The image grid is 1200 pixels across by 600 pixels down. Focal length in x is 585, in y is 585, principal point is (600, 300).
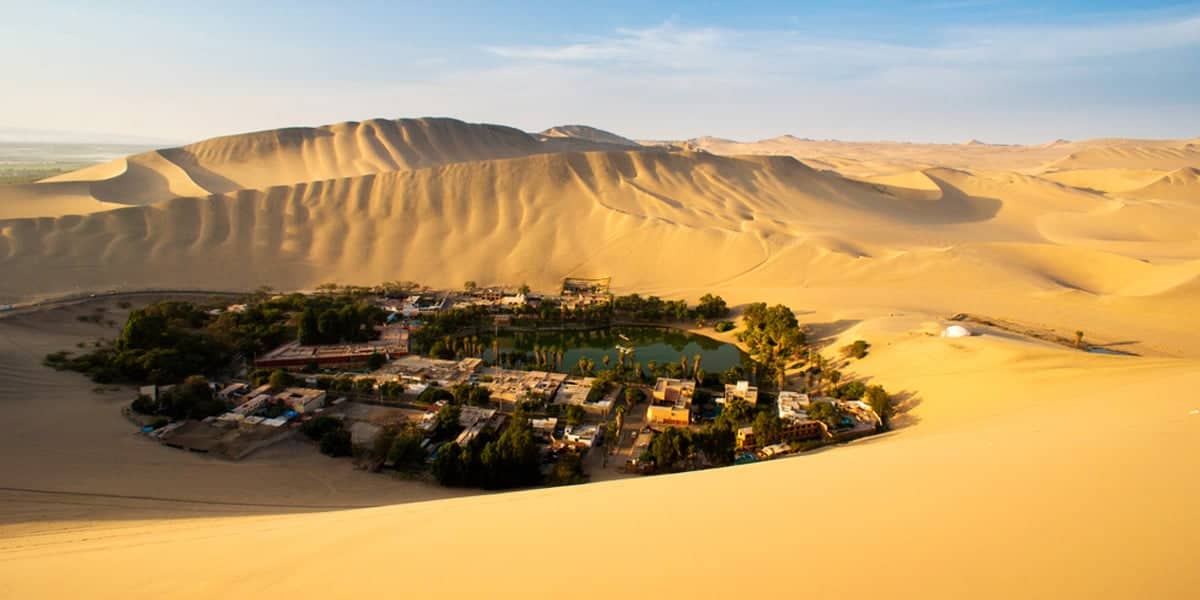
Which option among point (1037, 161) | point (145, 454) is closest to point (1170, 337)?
point (145, 454)

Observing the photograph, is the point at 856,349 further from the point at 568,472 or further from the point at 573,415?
the point at 568,472

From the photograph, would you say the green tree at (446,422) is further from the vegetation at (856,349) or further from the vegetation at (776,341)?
the vegetation at (856,349)

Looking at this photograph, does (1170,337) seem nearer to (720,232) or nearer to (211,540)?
(720,232)

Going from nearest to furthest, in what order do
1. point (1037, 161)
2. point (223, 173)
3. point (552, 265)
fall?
point (552, 265) → point (223, 173) → point (1037, 161)

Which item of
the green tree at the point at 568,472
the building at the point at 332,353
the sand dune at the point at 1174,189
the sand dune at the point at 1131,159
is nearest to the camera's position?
the green tree at the point at 568,472

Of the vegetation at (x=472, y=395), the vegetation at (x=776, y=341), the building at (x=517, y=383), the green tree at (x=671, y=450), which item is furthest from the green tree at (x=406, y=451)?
the vegetation at (x=776, y=341)
